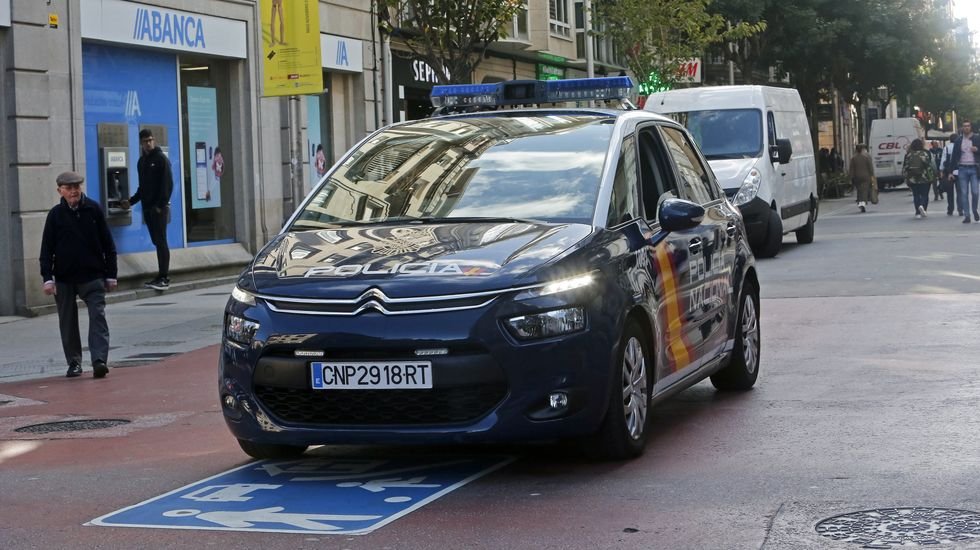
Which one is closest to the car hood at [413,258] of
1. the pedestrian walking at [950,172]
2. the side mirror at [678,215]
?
the side mirror at [678,215]

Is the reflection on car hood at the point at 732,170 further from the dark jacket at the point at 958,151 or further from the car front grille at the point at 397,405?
the car front grille at the point at 397,405

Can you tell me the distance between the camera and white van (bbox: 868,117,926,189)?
2276 inches

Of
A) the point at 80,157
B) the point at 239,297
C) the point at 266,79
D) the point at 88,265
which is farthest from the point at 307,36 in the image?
the point at 239,297

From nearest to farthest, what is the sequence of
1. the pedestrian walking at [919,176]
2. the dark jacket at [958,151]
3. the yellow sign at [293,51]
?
the yellow sign at [293,51] < the dark jacket at [958,151] < the pedestrian walking at [919,176]

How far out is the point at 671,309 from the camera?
8.03m

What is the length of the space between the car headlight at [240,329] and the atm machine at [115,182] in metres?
13.7

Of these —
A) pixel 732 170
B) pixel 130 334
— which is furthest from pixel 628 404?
pixel 732 170

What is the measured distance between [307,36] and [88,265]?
645cm

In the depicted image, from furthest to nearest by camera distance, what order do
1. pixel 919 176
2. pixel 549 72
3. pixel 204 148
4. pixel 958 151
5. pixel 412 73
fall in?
pixel 549 72 < pixel 919 176 < pixel 412 73 < pixel 958 151 < pixel 204 148

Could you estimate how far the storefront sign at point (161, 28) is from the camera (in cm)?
2009

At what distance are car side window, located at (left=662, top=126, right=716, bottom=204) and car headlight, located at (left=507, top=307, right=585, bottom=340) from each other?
2.12 metres

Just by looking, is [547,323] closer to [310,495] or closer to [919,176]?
[310,495]

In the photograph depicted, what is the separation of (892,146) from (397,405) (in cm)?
5396

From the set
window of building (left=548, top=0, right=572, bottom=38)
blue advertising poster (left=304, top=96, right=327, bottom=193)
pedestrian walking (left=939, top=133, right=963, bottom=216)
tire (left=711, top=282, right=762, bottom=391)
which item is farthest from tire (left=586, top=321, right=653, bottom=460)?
A: window of building (left=548, top=0, right=572, bottom=38)
